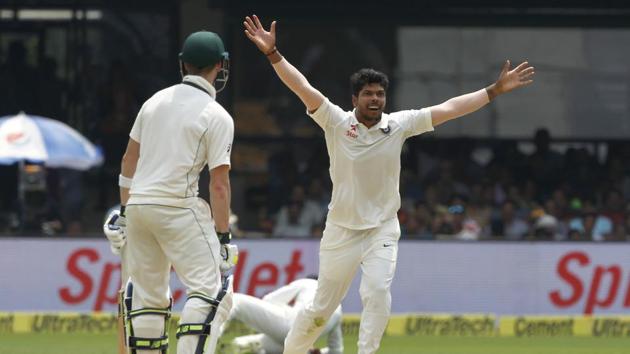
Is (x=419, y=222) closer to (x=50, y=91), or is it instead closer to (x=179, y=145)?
(x=50, y=91)

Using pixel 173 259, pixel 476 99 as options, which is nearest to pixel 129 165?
pixel 173 259

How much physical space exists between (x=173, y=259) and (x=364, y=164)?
1364 mm

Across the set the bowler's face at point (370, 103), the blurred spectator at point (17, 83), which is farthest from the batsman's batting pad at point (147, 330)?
the blurred spectator at point (17, 83)

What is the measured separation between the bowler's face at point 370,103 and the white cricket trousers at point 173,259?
1.23 meters

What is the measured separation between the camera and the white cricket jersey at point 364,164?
6.90 meters

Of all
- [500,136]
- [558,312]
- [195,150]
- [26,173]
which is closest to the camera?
[195,150]

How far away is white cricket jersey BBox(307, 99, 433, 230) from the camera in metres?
6.90

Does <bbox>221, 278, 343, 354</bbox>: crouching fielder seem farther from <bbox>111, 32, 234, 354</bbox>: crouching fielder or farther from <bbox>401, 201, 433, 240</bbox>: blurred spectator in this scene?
<bbox>401, 201, 433, 240</bbox>: blurred spectator

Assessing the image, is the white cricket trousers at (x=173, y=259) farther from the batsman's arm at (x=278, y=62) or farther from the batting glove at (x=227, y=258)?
the batsman's arm at (x=278, y=62)

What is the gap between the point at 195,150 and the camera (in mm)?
5824

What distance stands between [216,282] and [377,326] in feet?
3.61

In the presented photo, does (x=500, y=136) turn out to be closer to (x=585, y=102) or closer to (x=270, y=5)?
(x=585, y=102)

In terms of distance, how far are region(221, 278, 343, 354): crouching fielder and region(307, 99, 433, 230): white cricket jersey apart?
1.71 m

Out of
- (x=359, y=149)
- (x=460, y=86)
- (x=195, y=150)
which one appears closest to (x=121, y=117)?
(x=460, y=86)
